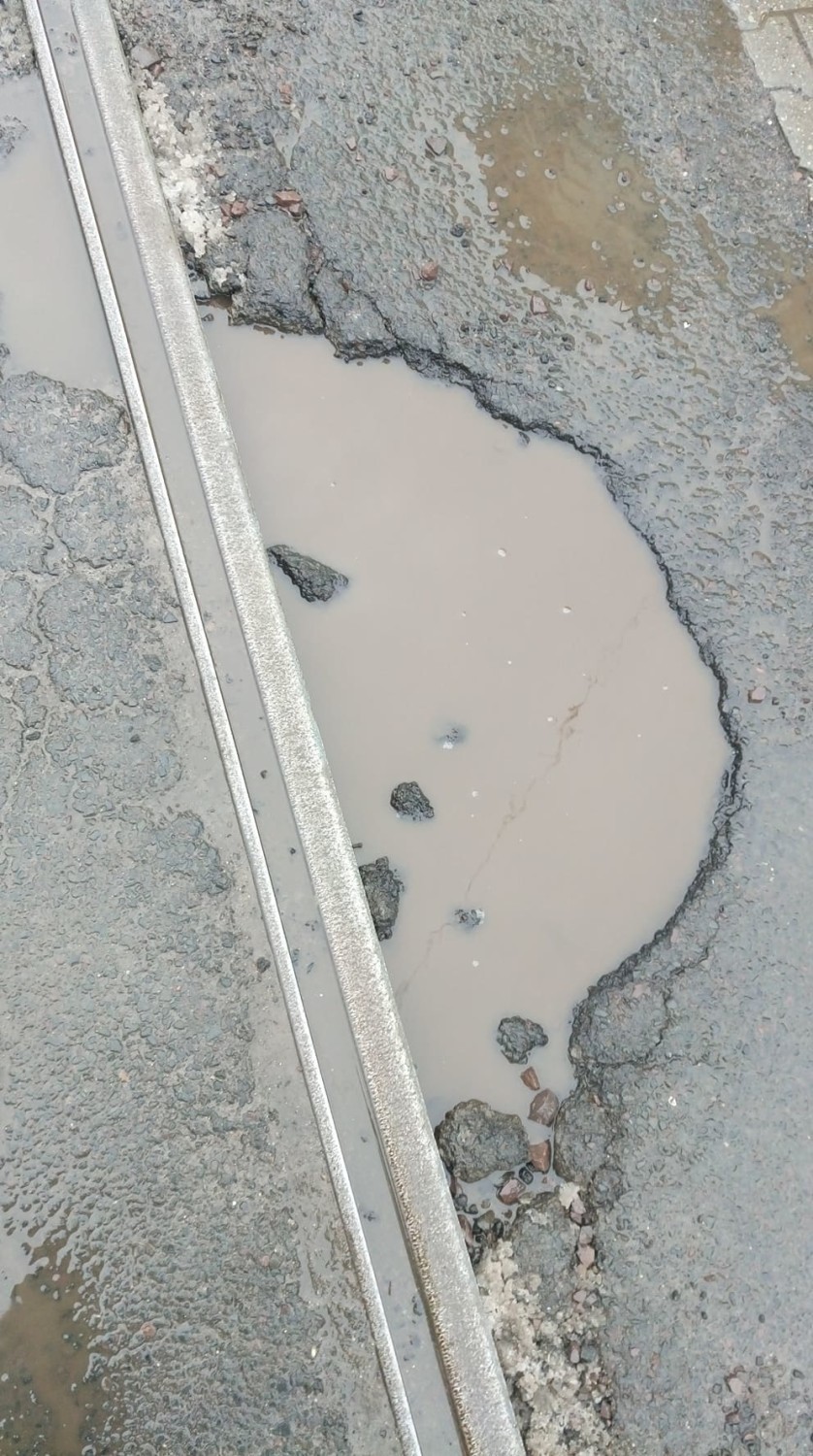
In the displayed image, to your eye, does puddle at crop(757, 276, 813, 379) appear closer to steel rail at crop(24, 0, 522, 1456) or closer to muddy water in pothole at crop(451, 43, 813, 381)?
muddy water in pothole at crop(451, 43, 813, 381)

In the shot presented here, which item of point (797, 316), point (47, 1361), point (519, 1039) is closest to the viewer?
point (47, 1361)

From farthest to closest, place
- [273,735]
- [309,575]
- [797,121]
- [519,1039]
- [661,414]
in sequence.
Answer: [797,121] < [661,414] < [309,575] < [273,735] < [519,1039]

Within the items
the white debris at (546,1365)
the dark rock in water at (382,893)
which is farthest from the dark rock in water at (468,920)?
the white debris at (546,1365)

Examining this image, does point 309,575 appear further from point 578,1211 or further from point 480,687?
point 578,1211

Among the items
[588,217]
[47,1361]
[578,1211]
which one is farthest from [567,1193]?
[588,217]

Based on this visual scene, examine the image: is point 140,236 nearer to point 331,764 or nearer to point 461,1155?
point 331,764

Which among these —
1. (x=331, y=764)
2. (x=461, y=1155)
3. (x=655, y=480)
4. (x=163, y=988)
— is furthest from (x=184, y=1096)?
(x=655, y=480)

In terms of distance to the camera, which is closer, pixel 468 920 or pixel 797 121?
pixel 468 920

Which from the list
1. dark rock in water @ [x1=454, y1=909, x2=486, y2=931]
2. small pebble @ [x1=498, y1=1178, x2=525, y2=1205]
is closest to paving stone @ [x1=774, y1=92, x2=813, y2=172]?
dark rock in water @ [x1=454, y1=909, x2=486, y2=931]
